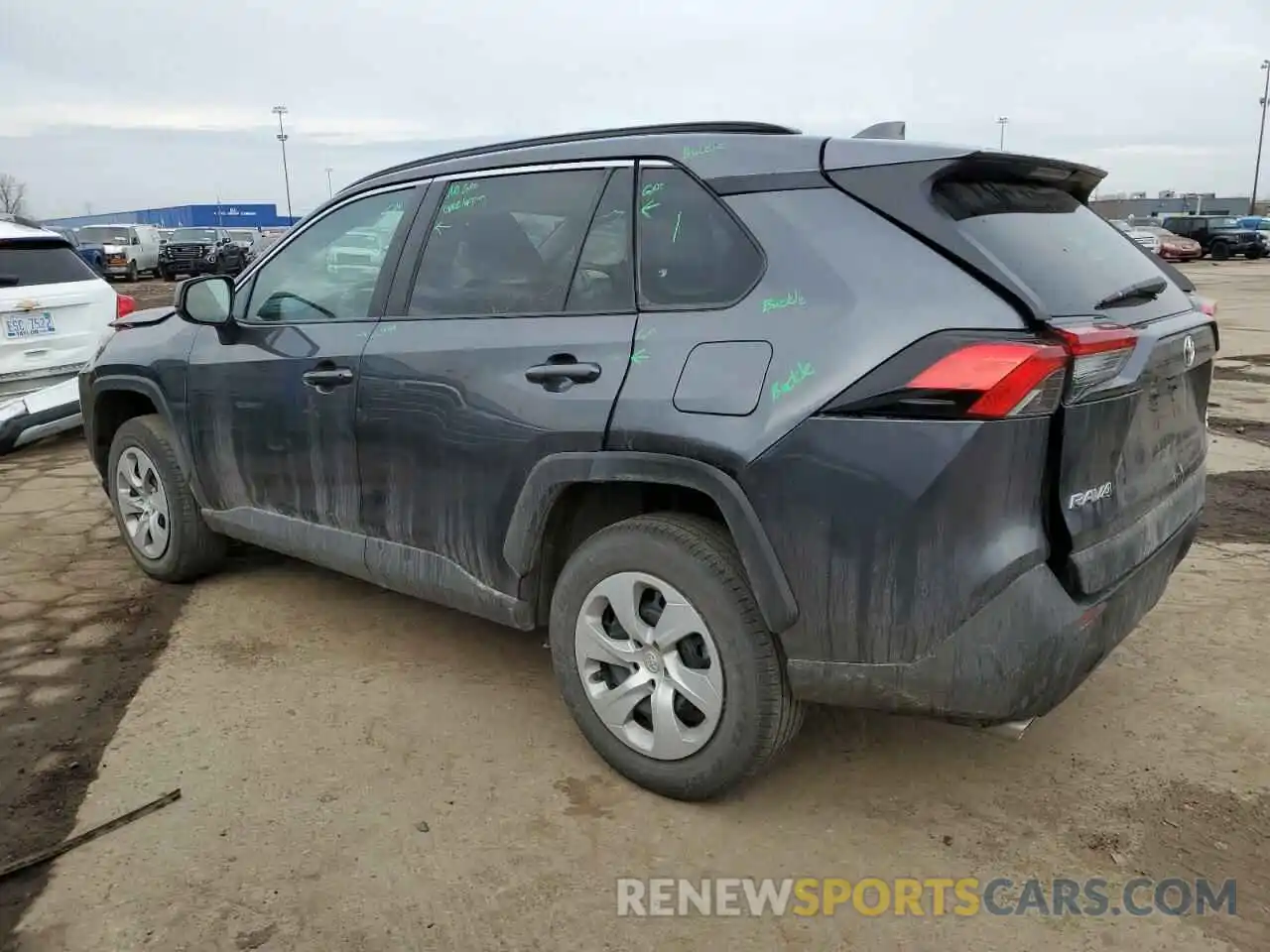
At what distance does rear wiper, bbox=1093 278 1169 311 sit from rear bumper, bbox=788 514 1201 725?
0.71 m

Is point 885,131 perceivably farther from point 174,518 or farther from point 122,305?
point 122,305

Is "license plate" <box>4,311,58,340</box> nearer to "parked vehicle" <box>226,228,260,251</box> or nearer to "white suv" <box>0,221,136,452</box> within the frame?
"white suv" <box>0,221,136,452</box>

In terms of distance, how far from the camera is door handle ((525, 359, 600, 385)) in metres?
2.76

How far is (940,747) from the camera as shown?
310cm

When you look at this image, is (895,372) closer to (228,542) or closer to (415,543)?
(415,543)

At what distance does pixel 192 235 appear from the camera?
114ft

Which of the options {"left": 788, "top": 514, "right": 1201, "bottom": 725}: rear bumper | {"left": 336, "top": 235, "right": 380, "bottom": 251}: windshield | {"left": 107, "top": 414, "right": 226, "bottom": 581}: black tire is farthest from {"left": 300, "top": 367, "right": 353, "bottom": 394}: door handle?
{"left": 788, "top": 514, "right": 1201, "bottom": 725}: rear bumper

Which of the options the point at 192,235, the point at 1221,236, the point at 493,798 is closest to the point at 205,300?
the point at 493,798

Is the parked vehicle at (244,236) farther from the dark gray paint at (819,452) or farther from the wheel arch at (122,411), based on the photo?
the dark gray paint at (819,452)

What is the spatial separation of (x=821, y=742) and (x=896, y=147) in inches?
69.9

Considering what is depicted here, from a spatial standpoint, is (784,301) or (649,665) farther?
(649,665)

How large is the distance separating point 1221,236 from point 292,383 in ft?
136

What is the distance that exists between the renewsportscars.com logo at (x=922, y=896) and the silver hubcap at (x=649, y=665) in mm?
384

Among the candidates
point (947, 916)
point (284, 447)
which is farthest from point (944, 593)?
point (284, 447)
